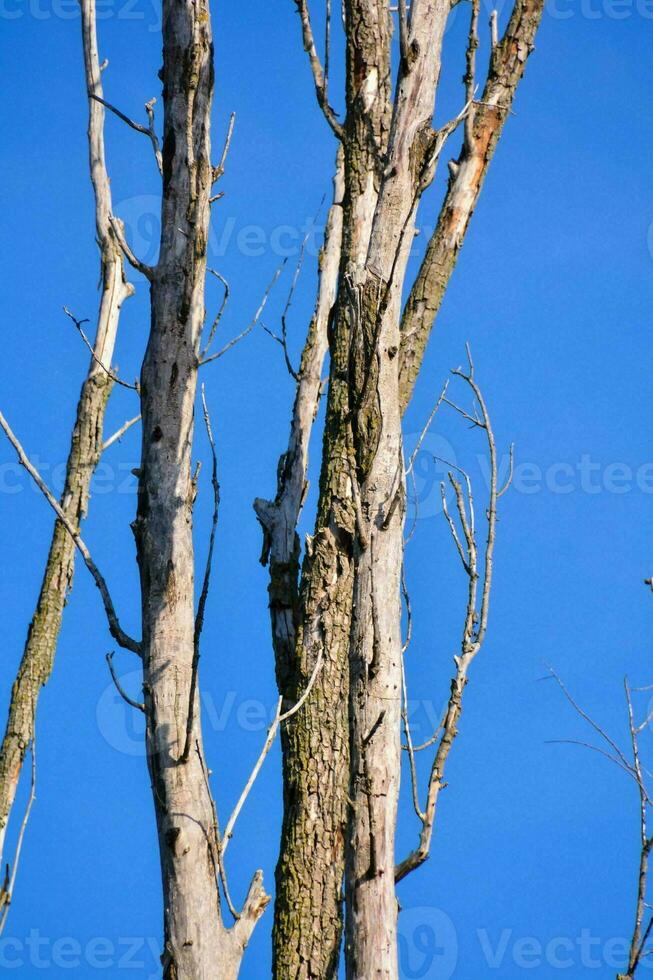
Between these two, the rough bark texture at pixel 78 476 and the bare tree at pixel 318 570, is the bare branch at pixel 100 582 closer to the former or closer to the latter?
the bare tree at pixel 318 570

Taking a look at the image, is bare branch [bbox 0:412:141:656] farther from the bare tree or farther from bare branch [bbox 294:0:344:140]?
bare branch [bbox 294:0:344:140]

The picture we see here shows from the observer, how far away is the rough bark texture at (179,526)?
3547 millimetres

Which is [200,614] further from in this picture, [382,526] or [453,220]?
[453,220]

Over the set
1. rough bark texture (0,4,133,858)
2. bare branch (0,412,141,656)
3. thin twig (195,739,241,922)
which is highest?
rough bark texture (0,4,133,858)

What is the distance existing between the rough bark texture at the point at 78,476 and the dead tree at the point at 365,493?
1.01m

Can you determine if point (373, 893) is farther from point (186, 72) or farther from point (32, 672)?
point (186, 72)

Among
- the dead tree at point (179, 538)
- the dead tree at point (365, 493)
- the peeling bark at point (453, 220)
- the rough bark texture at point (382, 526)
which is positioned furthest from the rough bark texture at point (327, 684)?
the dead tree at point (179, 538)

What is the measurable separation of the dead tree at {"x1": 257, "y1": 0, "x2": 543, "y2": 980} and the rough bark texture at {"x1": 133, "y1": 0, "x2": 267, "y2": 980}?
51 cm

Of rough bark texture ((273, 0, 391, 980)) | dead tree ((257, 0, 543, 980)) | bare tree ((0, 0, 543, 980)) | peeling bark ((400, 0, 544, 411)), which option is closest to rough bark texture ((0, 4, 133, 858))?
bare tree ((0, 0, 543, 980))

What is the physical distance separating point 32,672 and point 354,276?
2576 mm

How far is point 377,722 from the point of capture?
3.53 meters

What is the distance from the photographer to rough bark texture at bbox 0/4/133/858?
5.10 m

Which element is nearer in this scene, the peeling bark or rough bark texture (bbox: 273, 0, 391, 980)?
rough bark texture (bbox: 273, 0, 391, 980)

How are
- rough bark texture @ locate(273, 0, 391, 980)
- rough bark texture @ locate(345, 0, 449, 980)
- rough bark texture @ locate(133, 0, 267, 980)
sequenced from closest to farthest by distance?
rough bark texture @ locate(345, 0, 449, 980), rough bark texture @ locate(133, 0, 267, 980), rough bark texture @ locate(273, 0, 391, 980)
